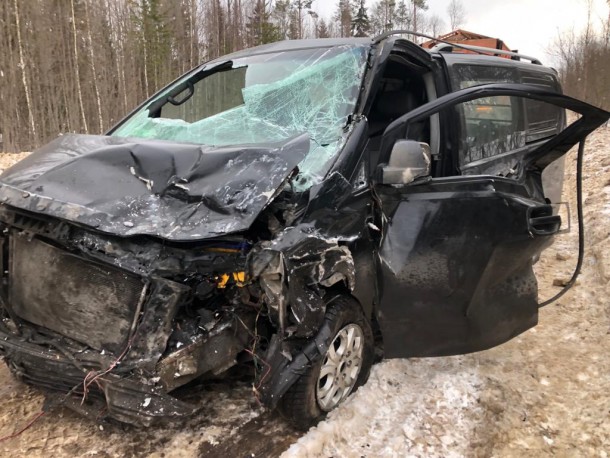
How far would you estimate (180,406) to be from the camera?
2.23 metres

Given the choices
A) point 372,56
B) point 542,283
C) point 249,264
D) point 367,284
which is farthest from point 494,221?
point 542,283

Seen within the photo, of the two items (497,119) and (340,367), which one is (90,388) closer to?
(340,367)

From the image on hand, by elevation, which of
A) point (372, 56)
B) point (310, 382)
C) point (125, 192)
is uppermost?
point (372, 56)

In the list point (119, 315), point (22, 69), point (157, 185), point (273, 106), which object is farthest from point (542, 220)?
point (22, 69)

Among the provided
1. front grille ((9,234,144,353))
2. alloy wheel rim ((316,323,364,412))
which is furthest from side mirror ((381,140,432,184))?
front grille ((9,234,144,353))

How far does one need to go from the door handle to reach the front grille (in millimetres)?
2450

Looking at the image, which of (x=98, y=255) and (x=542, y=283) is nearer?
(x=98, y=255)

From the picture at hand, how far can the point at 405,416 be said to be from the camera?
9.32 ft

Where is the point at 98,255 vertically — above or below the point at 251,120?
below

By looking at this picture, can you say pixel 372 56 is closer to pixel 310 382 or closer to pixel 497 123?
pixel 497 123

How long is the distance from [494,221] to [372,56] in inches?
53.7

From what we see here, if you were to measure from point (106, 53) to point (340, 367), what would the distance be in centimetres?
2599

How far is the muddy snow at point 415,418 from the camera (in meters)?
2.53

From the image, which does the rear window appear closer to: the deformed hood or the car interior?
the car interior
